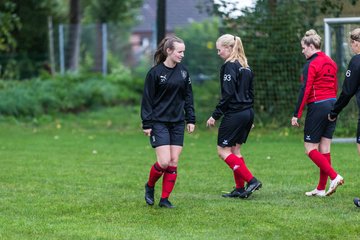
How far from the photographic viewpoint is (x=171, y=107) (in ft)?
29.7

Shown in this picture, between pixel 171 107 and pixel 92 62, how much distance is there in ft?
80.2

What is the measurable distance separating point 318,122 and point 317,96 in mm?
293

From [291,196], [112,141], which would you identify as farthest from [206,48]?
[291,196]

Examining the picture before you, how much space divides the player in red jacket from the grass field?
1.53ft

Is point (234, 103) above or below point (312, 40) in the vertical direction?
below

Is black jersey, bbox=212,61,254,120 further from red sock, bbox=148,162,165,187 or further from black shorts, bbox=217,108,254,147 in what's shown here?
red sock, bbox=148,162,165,187

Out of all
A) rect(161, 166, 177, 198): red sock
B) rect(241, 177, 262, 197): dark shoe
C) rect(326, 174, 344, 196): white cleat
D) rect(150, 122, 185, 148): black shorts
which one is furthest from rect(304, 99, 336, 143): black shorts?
rect(161, 166, 177, 198): red sock

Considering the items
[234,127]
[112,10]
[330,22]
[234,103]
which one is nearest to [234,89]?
[234,103]

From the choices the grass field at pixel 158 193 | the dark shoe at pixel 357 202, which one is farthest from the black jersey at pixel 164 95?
the dark shoe at pixel 357 202

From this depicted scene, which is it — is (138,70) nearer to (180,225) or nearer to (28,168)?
(28,168)

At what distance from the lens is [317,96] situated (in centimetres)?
955

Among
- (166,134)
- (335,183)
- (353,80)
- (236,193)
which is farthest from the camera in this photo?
(236,193)

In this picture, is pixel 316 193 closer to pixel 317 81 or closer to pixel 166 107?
pixel 317 81

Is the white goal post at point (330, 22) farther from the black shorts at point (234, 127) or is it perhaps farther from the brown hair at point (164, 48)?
the brown hair at point (164, 48)
